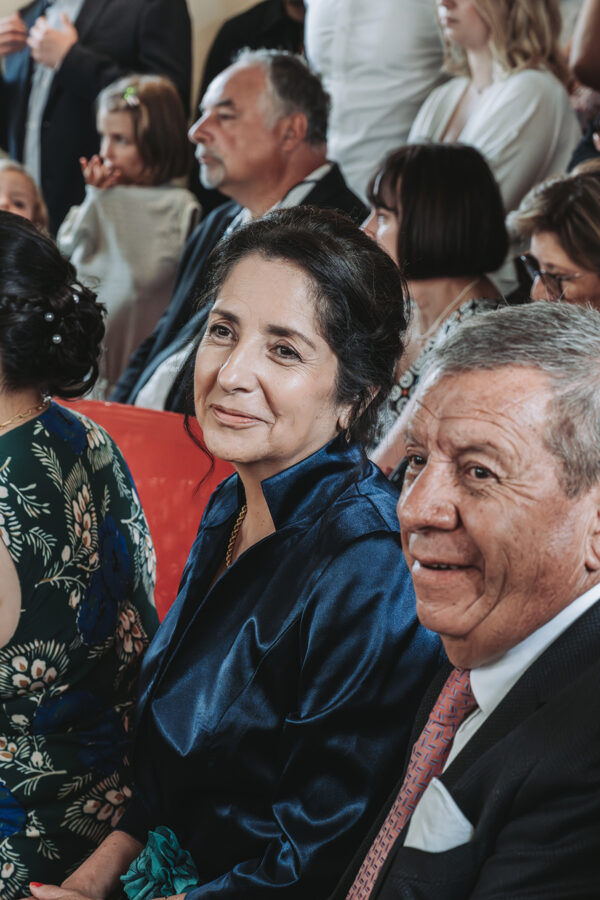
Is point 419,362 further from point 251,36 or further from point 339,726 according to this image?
point 251,36

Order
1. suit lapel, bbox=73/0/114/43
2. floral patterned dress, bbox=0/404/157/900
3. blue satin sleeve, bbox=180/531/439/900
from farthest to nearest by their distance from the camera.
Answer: suit lapel, bbox=73/0/114/43 < floral patterned dress, bbox=0/404/157/900 < blue satin sleeve, bbox=180/531/439/900

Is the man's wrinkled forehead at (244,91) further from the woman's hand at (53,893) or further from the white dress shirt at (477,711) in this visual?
the white dress shirt at (477,711)

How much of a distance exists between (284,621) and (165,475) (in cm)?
85

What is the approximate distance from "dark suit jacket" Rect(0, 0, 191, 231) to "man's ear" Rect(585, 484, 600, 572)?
372cm

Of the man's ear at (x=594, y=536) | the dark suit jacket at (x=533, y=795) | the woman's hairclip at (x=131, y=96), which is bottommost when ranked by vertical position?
the woman's hairclip at (x=131, y=96)

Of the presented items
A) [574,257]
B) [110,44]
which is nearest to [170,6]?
[110,44]

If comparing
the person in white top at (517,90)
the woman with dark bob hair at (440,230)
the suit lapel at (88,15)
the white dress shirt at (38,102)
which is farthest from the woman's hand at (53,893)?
the suit lapel at (88,15)

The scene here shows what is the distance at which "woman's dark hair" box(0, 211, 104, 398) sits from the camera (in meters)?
1.49

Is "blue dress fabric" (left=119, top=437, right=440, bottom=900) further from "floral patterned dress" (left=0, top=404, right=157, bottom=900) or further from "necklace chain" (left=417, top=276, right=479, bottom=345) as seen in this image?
"necklace chain" (left=417, top=276, right=479, bottom=345)

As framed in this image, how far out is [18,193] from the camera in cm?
374

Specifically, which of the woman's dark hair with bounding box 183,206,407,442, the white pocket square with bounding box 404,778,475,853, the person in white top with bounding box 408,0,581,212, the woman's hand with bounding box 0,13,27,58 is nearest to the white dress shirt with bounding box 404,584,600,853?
the white pocket square with bounding box 404,778,475,853

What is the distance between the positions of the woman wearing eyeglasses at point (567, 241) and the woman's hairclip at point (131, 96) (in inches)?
81.3

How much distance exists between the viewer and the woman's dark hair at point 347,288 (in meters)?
1.34

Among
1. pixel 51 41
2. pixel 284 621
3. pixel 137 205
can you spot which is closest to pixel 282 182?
pixel 137 205
